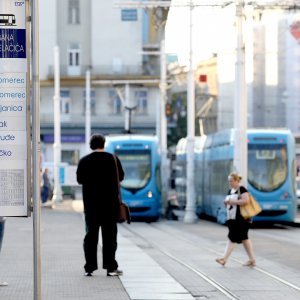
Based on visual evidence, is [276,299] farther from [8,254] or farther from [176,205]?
[176,205]

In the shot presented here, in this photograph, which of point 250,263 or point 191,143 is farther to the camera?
point 191,143

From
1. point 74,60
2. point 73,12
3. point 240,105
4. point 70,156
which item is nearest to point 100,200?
point 240,105

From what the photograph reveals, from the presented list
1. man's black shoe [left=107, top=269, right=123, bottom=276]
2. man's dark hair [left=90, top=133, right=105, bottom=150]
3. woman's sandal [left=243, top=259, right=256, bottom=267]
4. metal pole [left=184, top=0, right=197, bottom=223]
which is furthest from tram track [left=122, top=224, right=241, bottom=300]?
metal pole [left=184, top=0, right=197, bottom=223]

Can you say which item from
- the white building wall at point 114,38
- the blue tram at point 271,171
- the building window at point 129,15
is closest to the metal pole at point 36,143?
the blue tram at point 271,171

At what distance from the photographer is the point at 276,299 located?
12.7 metres

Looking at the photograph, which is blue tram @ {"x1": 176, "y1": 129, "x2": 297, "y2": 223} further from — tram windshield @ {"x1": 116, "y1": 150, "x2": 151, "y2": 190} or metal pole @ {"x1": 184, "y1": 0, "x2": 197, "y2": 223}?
tram windshield @ {"x1": 116, "y1": 150, "x2": 151, "y2": 190}

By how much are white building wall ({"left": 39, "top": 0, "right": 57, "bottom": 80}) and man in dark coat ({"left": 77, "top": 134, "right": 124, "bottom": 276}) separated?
194ft

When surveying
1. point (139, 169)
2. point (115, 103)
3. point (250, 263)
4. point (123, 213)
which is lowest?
point (250, 263)

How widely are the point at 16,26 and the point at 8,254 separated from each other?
9.80 meters

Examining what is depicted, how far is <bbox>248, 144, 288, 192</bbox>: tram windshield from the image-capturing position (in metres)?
35.0

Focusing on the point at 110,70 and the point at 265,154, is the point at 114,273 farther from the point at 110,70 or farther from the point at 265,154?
the point at 110,70

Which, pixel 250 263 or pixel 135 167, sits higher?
pixel 135 167

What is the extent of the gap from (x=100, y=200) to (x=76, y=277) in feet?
3.65

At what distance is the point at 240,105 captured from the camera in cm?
3225
